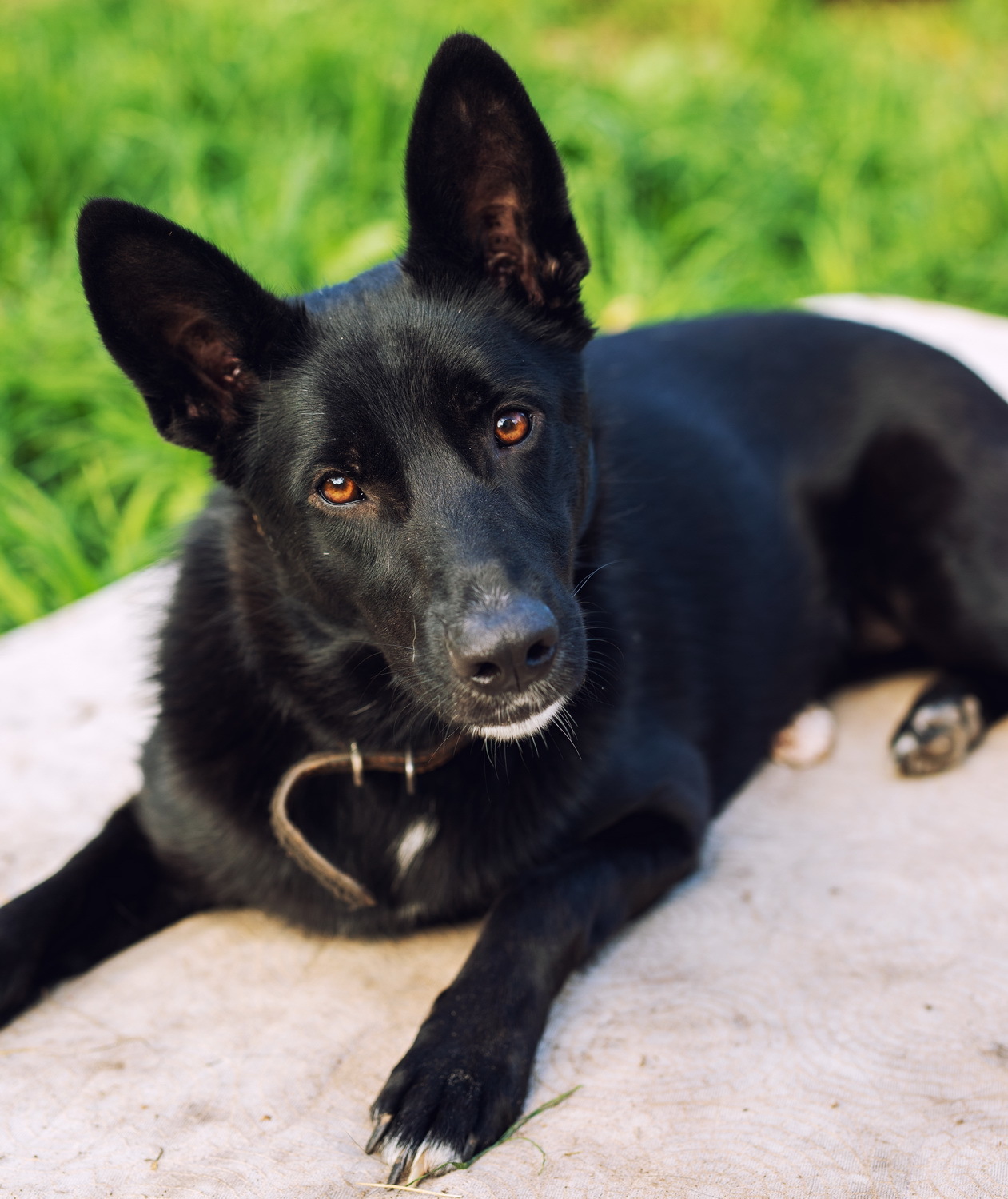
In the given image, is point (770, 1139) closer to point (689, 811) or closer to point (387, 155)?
point (689, 811)

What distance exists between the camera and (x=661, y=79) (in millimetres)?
6230

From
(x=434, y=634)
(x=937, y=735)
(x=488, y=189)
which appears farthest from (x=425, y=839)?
(x=937, y=735)

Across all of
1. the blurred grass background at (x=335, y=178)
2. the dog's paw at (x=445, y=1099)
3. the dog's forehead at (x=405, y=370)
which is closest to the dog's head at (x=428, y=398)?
the dog's forehead at (x=405, y=370)

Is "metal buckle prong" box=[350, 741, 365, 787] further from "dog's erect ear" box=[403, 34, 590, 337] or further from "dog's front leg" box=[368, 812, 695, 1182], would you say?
"dog's erect ear" box=[403, 34, 590, 337]

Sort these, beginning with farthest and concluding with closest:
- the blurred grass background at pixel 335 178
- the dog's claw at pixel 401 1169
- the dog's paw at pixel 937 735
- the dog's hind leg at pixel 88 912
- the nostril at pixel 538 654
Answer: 1. the blurred grass background at pixel 335 178
2. the dog's paw at pixel 937 735
3. the dog's hind leg at pixel 88 912
4. the nostril at pixel 538 654
5. the dog's claw at pixel 401 1169

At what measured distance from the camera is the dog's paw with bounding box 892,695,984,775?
2.62 metres

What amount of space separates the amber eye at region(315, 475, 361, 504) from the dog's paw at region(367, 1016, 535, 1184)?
823 millimetres

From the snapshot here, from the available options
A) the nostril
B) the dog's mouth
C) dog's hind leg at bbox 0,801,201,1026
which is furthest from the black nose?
dog's hind leg at bbox 0,801,201,1026

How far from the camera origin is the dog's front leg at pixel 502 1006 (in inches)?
62.8

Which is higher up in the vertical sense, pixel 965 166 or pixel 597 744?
pixel 597 744

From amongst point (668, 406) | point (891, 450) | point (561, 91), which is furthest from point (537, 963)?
point (561, 91)

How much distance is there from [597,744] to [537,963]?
0.49m

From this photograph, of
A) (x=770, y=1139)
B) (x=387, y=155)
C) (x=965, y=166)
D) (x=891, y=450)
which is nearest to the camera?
(x=770, y=1139)

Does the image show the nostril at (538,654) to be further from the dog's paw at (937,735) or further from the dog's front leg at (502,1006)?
the dog's paw at (937,735)
